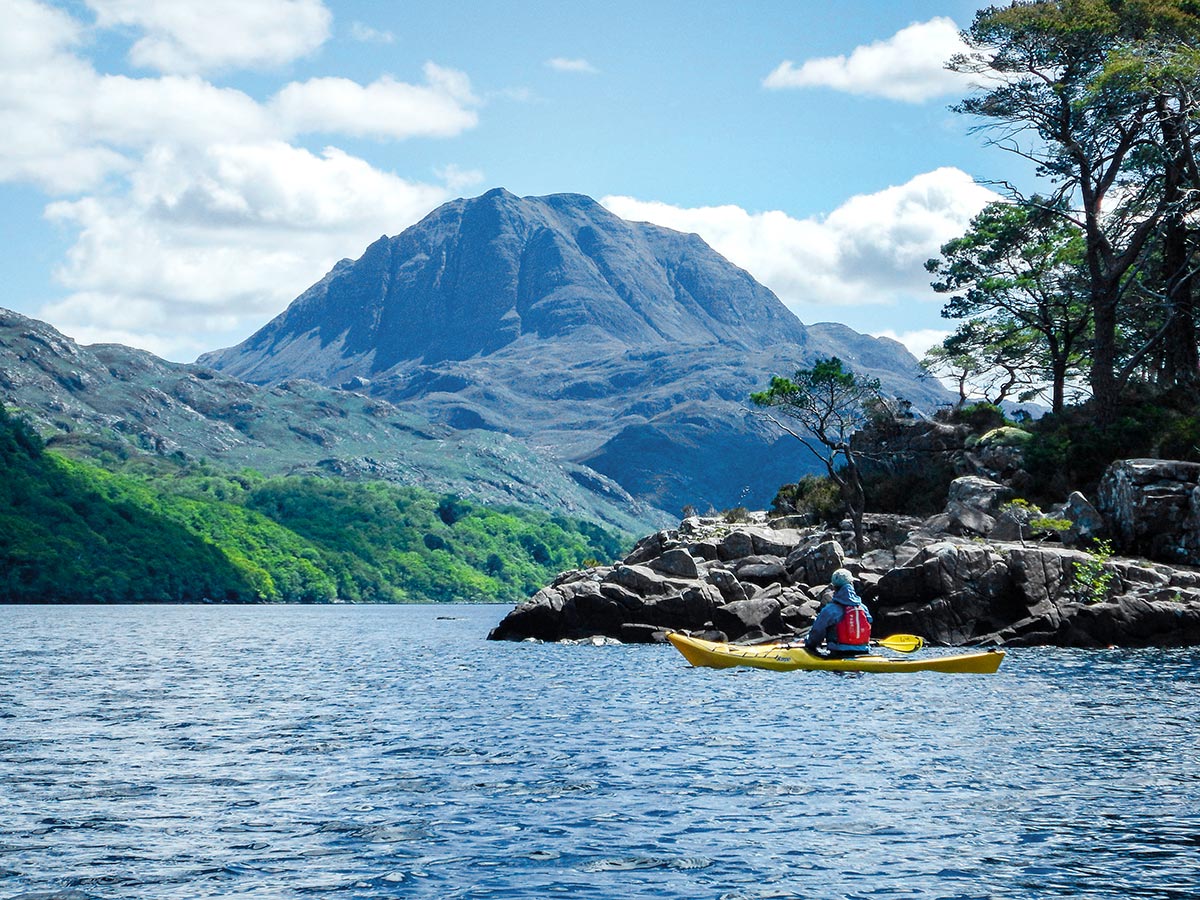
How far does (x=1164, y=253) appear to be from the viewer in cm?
6688

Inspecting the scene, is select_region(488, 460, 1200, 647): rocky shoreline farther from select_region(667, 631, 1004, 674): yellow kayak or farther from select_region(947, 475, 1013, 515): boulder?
select_region(667, 631, 1004, 674): yellow kayak

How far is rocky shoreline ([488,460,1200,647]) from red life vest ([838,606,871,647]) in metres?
13.0

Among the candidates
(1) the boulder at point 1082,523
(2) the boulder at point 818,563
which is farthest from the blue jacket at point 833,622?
(1) the boulder at point 1082,523

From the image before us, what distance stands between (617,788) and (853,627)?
19477 mm

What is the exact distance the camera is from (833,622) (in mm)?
38250

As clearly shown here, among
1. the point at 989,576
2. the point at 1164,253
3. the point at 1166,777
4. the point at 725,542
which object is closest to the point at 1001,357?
the point at 1164,253

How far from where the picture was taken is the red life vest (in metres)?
38.1

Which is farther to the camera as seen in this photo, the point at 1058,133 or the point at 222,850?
the point at 1058,133

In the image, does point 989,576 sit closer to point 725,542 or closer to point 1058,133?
point 725,542

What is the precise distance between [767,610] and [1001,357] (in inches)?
1592

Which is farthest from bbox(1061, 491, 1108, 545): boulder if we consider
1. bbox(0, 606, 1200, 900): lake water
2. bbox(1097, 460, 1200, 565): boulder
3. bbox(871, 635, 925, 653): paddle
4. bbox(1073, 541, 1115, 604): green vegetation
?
bbox(871, 635, 925, 653): paddle

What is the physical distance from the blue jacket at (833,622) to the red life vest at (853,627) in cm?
11

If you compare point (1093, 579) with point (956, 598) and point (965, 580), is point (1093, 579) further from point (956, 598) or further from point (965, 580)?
point (956, 598)

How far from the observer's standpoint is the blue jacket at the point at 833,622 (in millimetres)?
37781
